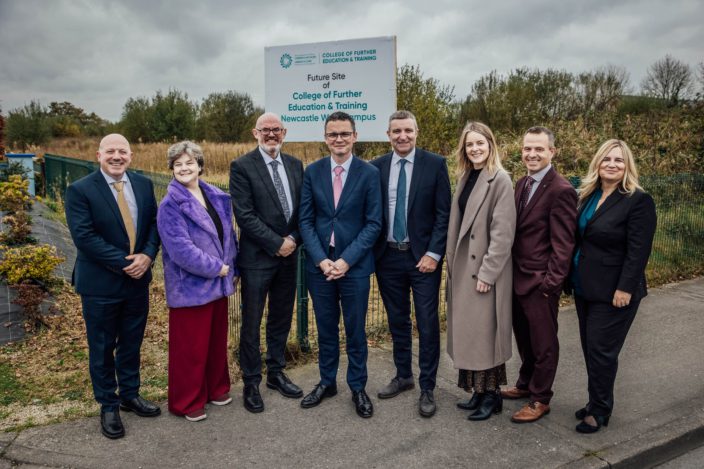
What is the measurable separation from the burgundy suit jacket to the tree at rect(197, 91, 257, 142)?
32.9 meters

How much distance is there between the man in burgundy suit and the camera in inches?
147

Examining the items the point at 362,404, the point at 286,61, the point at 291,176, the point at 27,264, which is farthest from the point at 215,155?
the point at 362,404

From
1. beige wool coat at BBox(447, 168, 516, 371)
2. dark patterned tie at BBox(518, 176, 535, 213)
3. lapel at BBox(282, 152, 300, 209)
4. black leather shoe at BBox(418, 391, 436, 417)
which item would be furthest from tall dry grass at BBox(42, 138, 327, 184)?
dark patterned tie at BBox(518, 176, 535, 213)

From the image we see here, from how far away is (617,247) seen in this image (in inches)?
145

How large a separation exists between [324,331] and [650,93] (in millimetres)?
27105

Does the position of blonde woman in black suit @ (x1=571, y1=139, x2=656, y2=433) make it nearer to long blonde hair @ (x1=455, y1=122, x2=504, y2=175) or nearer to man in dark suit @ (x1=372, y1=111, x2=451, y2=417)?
long blonde hair @ (x1=455, y1=122, x2=504, y2=175)

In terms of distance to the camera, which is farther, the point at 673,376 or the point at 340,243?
the point at 673,376

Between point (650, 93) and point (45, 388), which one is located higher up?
point (650, 93)

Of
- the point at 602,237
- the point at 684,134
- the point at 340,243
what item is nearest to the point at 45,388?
the point at 340,243

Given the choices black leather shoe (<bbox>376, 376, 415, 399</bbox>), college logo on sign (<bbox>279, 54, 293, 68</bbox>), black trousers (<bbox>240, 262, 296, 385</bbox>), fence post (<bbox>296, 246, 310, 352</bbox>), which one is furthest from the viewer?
college logo on sign (<bbox>279, 54, 293, 68</bbox>)

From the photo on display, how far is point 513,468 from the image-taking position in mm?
3387

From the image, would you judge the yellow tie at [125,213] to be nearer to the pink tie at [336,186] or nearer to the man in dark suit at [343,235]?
the man in dark suit at [343,235]

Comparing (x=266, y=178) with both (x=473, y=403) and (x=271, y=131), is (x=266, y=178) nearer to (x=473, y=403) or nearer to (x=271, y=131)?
(x=271, y=131)

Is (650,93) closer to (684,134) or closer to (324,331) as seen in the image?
(684,134)
